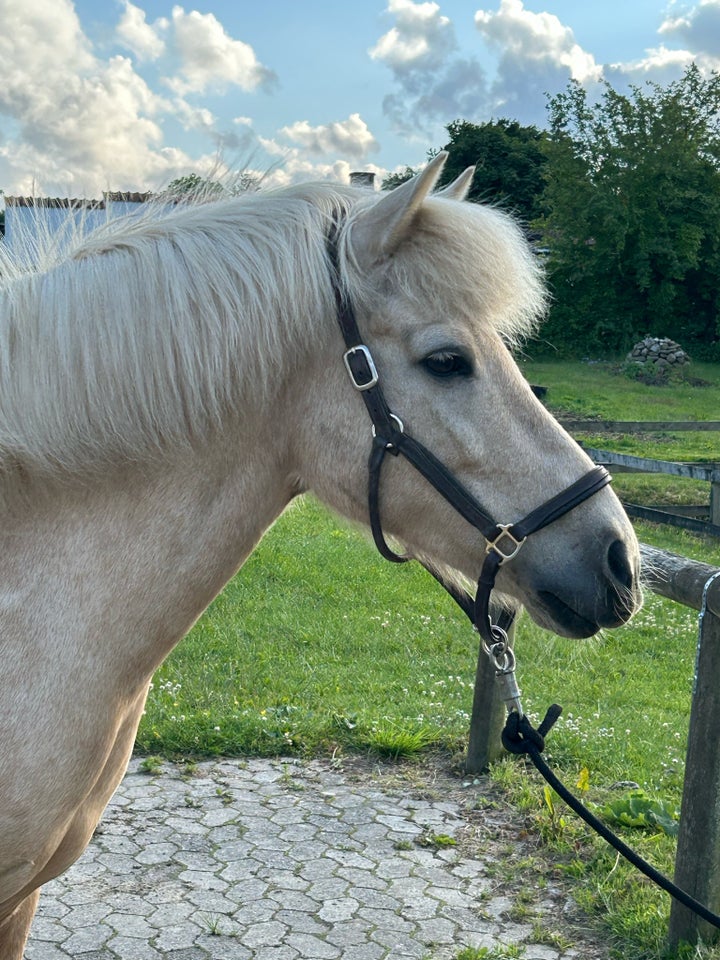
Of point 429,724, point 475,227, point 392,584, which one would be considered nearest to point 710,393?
point 392,584

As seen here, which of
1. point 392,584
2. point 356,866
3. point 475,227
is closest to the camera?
point 475,227

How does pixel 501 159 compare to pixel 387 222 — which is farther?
pixel 501 159

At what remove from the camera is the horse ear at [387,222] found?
2.03 metres

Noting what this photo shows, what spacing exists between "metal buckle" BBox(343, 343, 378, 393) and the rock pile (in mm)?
28164

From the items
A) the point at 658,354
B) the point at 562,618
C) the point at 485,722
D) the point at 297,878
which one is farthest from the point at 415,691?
the point at 658,354

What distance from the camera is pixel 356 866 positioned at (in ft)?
12.9

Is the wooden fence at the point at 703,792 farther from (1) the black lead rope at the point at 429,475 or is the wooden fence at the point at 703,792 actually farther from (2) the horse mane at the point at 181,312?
(2) the horse mane at the point at 181,312

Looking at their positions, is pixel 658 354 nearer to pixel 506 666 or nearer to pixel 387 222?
pixel 506 666

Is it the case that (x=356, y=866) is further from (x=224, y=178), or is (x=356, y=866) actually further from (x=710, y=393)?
(x=710, y=393)

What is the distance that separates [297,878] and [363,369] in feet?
8.59

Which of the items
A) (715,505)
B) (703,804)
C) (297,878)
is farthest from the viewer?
(715,505)

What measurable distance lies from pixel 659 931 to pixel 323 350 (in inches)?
102

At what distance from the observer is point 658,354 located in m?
29.5

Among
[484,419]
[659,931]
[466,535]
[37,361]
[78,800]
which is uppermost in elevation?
[37,361]
